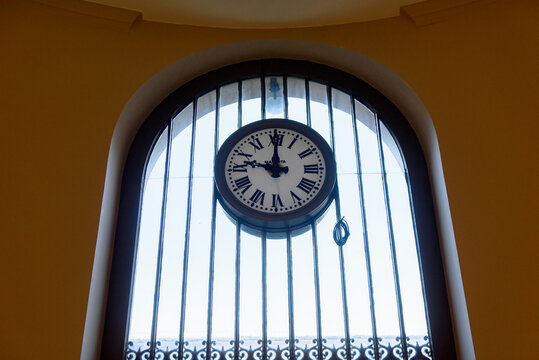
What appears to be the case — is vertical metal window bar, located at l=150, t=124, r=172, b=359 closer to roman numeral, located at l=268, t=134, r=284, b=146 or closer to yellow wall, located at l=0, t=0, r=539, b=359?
yellow wall, located at l=0, t=0, r=539, b=359

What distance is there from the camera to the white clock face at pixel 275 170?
11.0 ft

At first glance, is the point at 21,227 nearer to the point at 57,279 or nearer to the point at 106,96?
the point at 57,279

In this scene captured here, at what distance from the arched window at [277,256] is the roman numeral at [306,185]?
0.53 ft

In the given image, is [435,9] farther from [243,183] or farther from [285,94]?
[243,183]

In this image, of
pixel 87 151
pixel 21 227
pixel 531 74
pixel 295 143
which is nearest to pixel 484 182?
pixel 531 74

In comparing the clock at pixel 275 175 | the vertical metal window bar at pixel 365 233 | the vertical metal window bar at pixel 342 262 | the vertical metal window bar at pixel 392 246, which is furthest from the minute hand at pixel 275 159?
the vertical metal window bar at pixel 392 246

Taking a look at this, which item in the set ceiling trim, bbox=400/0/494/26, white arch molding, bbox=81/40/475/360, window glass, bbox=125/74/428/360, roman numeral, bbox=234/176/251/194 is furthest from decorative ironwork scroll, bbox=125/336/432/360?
ceiling trim, bbox=400/0/494/26

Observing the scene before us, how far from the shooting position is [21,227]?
299cm

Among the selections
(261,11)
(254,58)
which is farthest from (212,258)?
(261,11)

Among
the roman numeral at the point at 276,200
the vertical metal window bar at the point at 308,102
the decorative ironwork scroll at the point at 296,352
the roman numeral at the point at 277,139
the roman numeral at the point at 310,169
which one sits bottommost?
the decorative ironwork scroll at the point at 296,352

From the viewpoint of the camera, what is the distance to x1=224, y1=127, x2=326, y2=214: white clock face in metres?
3.35

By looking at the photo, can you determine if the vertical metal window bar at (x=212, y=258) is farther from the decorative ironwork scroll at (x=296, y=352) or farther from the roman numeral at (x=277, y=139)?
the roman numeral at (x=277, y=139)

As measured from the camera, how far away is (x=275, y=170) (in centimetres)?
343

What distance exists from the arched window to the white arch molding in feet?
0.19
